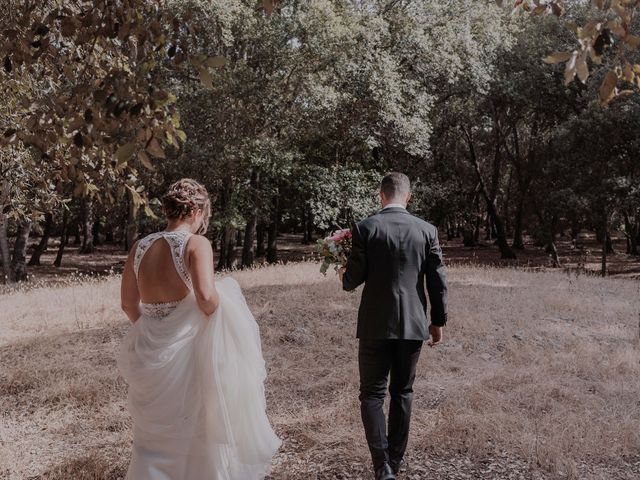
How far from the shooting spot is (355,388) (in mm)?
7227

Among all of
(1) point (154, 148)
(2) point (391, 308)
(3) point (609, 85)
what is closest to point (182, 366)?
(2) point (391, 308)

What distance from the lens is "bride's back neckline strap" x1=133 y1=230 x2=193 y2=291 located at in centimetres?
411

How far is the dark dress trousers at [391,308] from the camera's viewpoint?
4707 mm

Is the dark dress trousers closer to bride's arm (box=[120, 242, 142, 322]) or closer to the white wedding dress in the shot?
the white wedding dress

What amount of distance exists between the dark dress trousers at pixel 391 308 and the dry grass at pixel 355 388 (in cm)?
60

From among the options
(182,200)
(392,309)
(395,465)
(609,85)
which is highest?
(609,85)

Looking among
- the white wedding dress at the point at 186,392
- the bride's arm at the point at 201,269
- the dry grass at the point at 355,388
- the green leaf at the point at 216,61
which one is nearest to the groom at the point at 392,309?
the dry grass at the point at 355,388

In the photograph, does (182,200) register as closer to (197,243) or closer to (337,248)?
(197,243)

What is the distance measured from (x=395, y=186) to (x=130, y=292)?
227 cm

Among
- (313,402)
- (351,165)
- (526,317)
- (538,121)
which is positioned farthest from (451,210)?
(313,402)

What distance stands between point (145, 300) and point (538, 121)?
105 feet

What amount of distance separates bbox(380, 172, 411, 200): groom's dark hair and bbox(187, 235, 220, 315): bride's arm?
5.37 ft

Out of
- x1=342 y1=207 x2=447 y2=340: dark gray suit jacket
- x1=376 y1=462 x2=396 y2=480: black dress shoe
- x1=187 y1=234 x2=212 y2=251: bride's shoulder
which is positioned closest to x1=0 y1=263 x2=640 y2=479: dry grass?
x1=376 y1=462 x2=396 y2=480: black dress shoe

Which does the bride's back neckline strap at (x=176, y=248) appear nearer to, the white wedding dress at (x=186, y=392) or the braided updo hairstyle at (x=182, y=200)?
the white wedding dress at (x=186, y=392)
